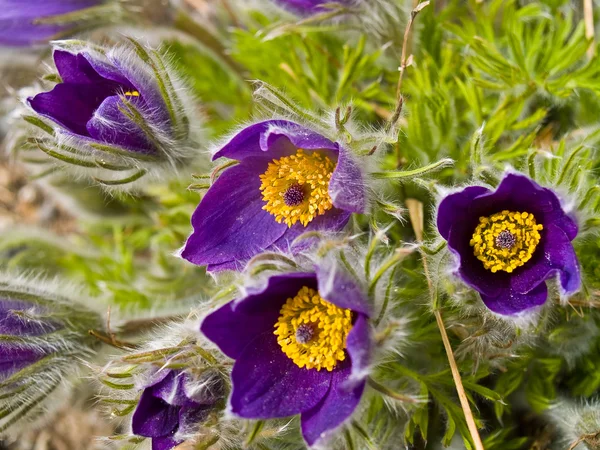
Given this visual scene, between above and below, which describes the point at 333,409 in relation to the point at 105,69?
below

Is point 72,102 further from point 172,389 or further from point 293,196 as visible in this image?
point 172,389

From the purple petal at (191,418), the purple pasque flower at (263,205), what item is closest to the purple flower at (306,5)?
the purple pasque flower at (263,205)

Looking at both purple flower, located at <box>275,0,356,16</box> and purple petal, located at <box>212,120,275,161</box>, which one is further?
purple flower, located at <box>275,0,356,16</box>

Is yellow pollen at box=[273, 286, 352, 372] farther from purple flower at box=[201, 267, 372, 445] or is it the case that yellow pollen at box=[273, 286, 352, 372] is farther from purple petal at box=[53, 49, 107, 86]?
purple petal at box=[53, 49, 107, 86]

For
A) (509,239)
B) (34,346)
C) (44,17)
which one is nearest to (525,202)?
(509,239)

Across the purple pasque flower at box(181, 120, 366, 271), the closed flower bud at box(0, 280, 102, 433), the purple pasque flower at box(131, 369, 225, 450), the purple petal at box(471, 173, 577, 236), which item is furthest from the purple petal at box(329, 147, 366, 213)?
the closed flower bud at box(0, 280, 102, 433)
